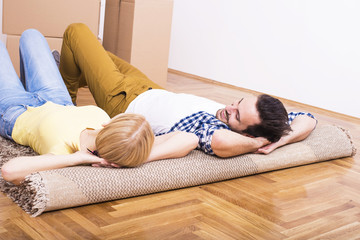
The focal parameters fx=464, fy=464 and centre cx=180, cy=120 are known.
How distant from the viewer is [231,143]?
6.39 ft

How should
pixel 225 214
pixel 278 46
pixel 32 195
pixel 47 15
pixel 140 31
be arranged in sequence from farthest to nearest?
1. pixel 278 46
2. pixel 140 31
3. pixel 47 15
4. pixel 225 214
5. pixel 32 195

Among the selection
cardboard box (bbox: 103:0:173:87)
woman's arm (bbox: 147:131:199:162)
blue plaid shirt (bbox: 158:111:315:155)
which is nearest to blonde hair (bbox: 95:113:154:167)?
woman's arm (bbox: 147:131:199:162)

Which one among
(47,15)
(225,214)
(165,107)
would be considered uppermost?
(47,15)

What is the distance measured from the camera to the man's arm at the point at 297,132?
218 centimetres

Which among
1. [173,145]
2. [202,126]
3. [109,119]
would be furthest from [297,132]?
[109,119]

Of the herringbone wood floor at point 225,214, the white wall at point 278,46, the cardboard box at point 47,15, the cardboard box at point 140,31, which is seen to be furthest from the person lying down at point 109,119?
the white wall at point 278,46

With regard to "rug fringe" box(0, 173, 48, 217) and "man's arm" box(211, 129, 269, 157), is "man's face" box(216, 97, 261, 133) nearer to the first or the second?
"man's arm" box(211, 129, 269, 157)

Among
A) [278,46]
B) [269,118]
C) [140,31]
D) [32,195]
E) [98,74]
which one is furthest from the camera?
[278,46]

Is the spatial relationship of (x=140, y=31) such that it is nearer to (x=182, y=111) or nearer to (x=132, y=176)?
(x=182, y=111)

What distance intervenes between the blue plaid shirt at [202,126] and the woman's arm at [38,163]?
0.47 meters

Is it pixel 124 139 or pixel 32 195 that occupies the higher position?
pixel 124 139

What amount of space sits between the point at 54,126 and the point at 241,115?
77 cm

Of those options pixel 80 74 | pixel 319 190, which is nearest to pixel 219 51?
pixel 80 74

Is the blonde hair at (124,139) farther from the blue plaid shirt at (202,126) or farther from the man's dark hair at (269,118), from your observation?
the man's dark hair at (269,118)
